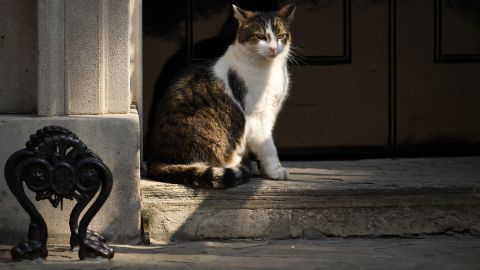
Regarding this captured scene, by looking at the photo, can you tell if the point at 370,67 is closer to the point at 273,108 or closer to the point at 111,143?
the point at 273,108

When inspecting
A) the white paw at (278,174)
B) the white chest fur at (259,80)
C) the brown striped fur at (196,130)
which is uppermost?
the white chest fur at (259,80)

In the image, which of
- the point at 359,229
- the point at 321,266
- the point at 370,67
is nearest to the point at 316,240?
the point at 359,229

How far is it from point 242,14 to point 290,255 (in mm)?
1459

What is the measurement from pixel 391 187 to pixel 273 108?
816 millimetres

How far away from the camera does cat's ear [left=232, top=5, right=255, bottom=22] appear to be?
18.1 ft

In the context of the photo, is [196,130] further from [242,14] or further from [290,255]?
[290,255]

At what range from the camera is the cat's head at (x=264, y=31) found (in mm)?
5477

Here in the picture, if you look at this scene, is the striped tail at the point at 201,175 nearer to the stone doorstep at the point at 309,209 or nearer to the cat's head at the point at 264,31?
the stone doorstep at the point at 309,209

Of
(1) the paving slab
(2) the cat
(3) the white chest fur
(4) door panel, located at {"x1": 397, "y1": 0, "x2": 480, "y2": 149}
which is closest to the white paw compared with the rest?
(2) the cat

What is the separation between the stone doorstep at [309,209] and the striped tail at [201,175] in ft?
0.15

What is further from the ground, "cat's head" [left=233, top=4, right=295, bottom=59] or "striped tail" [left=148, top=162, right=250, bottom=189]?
"cat's head" [left=233, top=4, right=295, bottom=59]

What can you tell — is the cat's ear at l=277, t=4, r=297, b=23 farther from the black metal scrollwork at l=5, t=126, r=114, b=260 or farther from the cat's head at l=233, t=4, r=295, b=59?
the black metal scrollwork at l=5, t=126, r=114, b=260

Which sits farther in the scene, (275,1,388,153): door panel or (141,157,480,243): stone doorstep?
(275,1,388,153): door panel

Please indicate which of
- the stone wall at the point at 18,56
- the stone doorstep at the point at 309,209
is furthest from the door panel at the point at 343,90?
the stone wall at the point at 18,56
